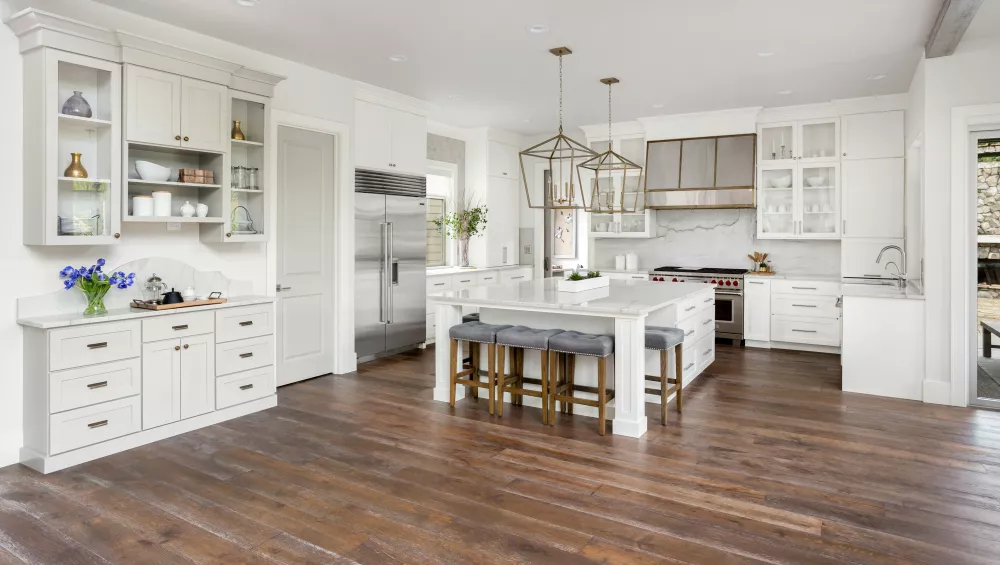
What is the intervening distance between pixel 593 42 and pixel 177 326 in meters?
3.58

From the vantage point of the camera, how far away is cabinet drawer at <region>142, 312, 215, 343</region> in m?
3.89

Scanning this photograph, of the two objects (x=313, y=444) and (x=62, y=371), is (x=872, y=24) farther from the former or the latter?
(x=62, y=371)

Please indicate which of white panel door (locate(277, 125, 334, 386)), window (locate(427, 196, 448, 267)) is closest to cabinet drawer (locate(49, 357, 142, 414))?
white panel door (locate(277, 125, 334, 386))

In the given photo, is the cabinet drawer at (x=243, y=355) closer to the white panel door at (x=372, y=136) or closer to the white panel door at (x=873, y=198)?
the white panel door at (x=372, y=136)

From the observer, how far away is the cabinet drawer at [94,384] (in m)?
3.47

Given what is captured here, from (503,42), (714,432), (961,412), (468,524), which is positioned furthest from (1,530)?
(961,412)

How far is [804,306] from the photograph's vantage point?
701cm

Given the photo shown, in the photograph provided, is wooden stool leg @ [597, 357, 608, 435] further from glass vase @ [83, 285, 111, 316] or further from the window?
the window

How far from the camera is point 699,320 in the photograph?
5656 millimetres

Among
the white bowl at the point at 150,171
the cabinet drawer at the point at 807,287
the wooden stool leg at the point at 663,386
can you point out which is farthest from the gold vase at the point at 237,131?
the cabinet drawer at the point at 807,287

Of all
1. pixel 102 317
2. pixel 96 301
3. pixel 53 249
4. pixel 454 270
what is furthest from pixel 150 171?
pixel 454 270

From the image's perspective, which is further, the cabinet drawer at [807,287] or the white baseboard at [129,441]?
the cabinet drawer at [807,287]

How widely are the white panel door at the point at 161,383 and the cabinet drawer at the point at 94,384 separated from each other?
0.06 m

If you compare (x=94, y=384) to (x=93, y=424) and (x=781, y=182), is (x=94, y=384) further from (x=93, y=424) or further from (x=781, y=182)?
(x=781, y=182)
